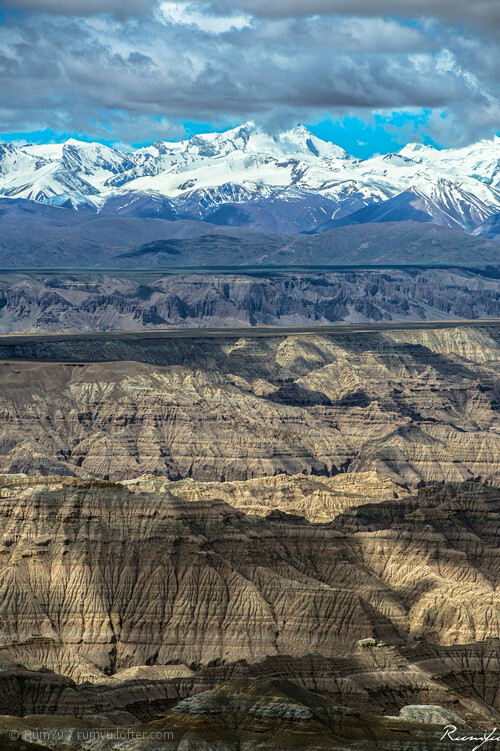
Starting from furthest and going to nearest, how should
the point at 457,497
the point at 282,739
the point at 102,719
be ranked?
the point at 457,497
the point at 102,719
the point at 282,739

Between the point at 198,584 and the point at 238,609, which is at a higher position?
the point at 198,584

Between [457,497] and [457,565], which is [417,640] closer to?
[457,565]

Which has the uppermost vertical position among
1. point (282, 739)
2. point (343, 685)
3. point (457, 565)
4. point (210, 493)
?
point (210, 493)

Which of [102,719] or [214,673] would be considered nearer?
[102,719]

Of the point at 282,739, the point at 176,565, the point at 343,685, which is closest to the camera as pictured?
the point at 282,739

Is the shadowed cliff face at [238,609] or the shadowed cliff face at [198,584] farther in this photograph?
the shadowed cliff face at [198,584]

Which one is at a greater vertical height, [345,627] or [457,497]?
[457,497]

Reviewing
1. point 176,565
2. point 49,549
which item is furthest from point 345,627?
point 49,549

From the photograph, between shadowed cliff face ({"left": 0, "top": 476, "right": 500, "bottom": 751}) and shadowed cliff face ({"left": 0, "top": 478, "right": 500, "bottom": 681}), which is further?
shadowed cliff face ({"left": 0, "top": 478, "right": 500, "bottom": 681})

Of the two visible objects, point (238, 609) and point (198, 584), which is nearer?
point (238, 609)
